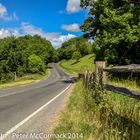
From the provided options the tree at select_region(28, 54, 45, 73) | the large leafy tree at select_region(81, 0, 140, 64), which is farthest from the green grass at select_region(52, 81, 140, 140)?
the tree at select_region(28, 54, 45, 73)

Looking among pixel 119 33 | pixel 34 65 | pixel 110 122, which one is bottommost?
pixel 110 122

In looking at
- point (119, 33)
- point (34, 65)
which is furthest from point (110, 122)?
point (34, 65)

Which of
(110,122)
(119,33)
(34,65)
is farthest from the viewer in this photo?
(34,65)

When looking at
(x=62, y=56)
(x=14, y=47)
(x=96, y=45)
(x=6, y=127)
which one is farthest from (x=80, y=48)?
(x=6, y=127)

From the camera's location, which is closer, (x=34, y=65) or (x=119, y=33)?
(x=119, y=33)

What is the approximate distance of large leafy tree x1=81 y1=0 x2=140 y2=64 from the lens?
1275 inches

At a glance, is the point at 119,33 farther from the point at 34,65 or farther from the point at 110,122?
the point at 34,65

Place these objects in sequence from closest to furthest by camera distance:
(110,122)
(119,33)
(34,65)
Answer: (110,122) → (119,33) → (34,65)

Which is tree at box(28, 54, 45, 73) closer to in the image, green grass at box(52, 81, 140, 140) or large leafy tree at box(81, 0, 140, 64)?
large leafy tree at box(81, 0, 140, 64)

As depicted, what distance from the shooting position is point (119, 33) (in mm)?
33094

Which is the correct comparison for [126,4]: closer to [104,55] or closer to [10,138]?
[104,55]

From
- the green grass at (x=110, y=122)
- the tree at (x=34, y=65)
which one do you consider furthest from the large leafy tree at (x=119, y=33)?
the tree at (x=34, y=65)

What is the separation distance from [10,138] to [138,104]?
331 cm

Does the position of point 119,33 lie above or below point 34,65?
above
